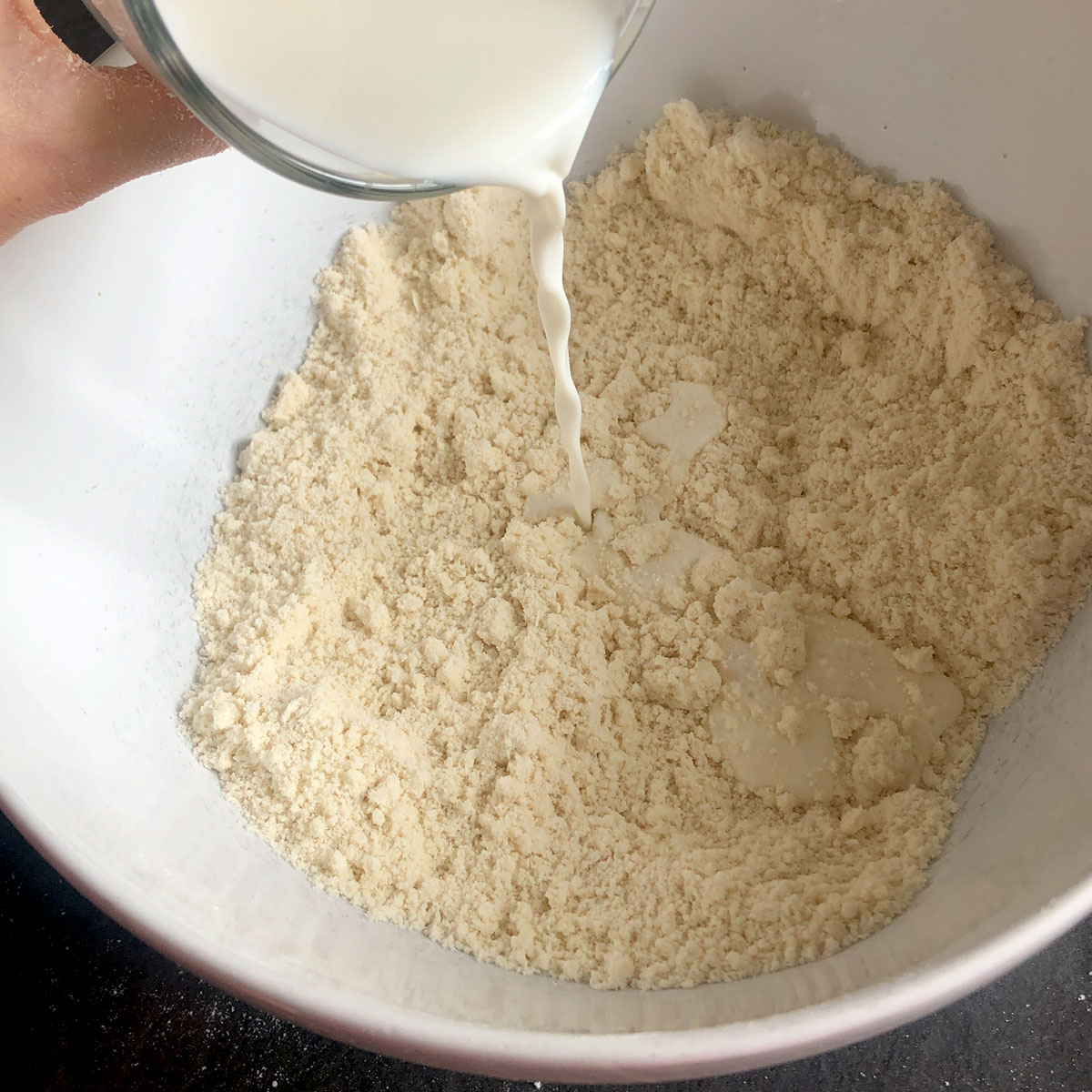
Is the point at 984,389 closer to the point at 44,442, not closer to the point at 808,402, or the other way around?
the point at 808,402

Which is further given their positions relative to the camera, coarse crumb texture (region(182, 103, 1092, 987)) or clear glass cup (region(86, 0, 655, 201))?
coarse crumb texture (region(182, 103, 1092, 987))

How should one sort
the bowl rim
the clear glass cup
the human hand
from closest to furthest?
the bowl rim → the clear glass cup → the human hand

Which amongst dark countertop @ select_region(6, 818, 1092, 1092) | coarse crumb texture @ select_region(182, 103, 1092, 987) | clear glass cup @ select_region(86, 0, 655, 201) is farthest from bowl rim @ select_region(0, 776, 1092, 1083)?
clear glass cup @ select_region(86, 0, 655, 201)

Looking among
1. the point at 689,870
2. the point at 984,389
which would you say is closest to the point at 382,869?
the point at 689,870

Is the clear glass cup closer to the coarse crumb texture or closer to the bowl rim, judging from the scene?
the coarse crumb texture

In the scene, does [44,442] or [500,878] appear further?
[44,442]
